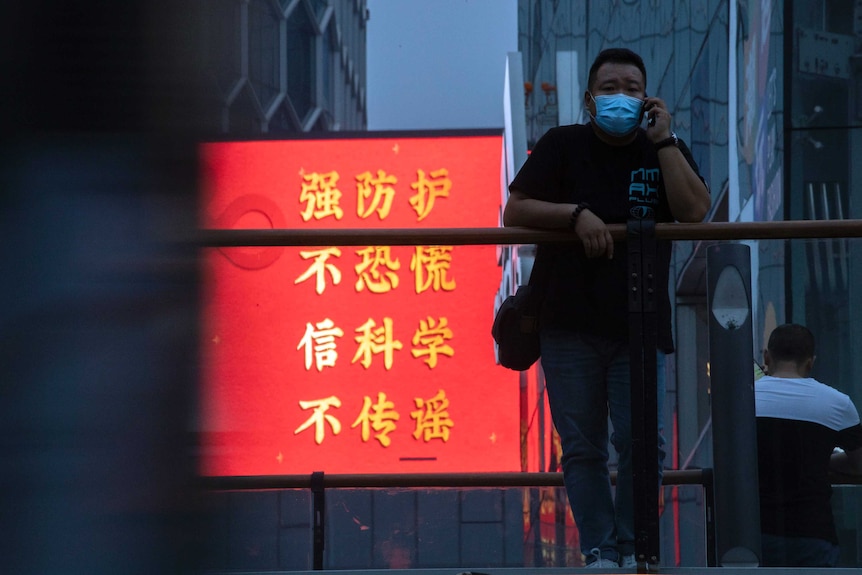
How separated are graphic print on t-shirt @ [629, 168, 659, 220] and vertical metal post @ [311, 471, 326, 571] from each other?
1237 millimetres

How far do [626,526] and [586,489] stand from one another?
0.14 meters

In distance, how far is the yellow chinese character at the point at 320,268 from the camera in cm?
301

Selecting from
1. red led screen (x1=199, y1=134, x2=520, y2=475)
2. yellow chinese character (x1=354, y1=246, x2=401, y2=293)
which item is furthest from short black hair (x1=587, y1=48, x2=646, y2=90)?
yellow chinese character (x1=354, y1=246, x2=401, y2=293)

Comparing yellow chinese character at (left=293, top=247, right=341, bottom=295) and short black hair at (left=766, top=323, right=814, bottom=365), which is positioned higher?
yellow chinese character at (left=293, top=247, right=341, bottom=295)

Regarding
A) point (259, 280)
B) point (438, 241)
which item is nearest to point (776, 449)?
point (438, 241)

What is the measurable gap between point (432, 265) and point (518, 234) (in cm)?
27

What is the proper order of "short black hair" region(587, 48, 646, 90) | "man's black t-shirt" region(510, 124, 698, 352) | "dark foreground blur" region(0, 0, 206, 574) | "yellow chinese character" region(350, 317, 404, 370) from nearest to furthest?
"dark foreground blur" region(0, 0, 206, 574) → "man's black t-shirt" region(510, 124, 698, 352) → "short black hair" region(587, 48, 646, 90) → "yellow chinese character" region(350, 317, 404, 370)

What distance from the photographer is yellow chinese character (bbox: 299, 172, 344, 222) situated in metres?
14.3

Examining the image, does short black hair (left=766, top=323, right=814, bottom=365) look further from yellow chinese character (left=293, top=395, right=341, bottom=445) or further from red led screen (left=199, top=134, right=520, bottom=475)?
yellow chinese character (left=293, top=395, right=341, bottom=445)

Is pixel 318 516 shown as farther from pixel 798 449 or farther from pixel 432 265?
pixel 798 449

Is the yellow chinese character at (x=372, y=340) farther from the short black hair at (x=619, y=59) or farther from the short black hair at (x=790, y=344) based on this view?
the short black hair at (x=790, y=344)

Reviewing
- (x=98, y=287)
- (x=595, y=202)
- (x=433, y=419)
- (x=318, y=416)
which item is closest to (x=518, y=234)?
(x=595, y=202)

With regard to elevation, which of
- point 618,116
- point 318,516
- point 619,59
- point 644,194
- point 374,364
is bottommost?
point 318,516

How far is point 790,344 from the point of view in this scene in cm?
330
